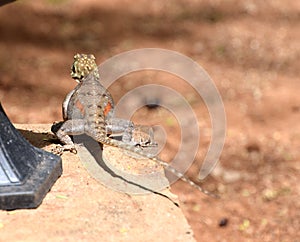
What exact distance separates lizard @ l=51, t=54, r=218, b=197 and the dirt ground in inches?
86.9

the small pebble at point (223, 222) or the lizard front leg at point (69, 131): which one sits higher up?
the lizard front leg at point (69, 131)

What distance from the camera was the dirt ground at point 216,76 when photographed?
26.6 feet

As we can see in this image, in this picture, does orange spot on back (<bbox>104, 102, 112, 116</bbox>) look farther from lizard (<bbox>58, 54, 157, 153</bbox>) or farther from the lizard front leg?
the lizard front leg

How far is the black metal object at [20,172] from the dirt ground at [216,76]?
287 centimetres

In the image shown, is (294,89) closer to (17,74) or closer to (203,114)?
(203,114)

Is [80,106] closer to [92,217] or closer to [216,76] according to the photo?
[92,217]

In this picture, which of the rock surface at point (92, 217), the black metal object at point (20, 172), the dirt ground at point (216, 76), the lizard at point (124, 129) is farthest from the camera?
the dirt ground at point (216, 76)

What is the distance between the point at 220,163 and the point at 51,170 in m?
4.19

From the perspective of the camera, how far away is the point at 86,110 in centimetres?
580

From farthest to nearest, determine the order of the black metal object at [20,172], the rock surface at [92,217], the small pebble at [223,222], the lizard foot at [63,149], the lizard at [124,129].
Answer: the small pebble at [223,222]
the lizard at [124,129]
the lizard foot at [63,149]
the black metal object at [20,172]
the rock surface at [92,217]

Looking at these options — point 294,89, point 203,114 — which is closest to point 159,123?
point 203,114

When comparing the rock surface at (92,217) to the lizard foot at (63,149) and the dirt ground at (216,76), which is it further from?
the dirt ground at (216,76)

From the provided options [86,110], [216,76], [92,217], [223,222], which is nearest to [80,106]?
[86,110]

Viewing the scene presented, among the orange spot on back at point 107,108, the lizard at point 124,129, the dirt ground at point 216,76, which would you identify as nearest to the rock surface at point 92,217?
the lizard at point 124,129
